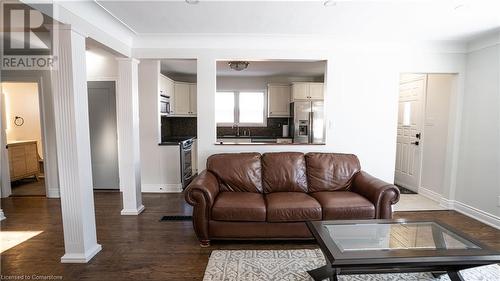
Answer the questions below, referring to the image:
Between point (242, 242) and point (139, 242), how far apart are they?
1149mm

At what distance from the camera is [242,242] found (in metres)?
2.78

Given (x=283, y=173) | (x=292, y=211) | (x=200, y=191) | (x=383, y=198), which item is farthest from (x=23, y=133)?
(x=383, y=198)

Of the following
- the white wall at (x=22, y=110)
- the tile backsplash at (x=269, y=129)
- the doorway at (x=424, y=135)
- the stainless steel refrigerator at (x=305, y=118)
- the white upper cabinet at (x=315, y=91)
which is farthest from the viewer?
the tile backsplash at (x=269, y=129)

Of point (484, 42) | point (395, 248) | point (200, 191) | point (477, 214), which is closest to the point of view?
point (395, 248)

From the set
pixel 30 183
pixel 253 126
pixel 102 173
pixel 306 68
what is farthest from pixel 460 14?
pixel 30 183

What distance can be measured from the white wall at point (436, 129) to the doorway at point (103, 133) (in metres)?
5.53

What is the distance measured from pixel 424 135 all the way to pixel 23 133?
8327mm

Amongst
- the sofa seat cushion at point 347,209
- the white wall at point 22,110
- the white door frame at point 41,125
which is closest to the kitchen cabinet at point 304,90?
the sofa seat cushion at point 347,209

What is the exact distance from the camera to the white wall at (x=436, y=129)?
3896 mm

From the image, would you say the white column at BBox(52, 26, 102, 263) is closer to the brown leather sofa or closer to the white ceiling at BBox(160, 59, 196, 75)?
the brown leather sofa

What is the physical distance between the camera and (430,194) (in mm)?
4270

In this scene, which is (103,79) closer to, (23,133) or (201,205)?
(23,133)

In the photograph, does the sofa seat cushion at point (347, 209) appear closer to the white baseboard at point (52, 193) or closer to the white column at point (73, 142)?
the white column at point (73, 142)

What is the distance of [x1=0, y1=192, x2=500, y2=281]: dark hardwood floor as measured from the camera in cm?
225
